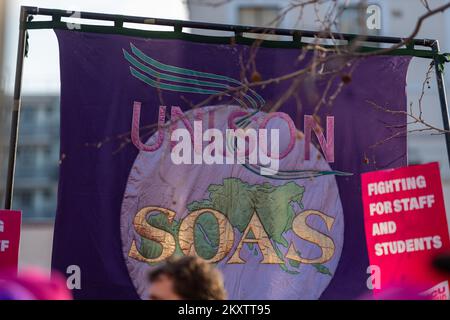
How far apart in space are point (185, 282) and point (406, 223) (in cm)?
233

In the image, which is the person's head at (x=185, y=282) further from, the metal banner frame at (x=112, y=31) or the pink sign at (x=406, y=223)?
the metal banner frame at (x=112, y=31)

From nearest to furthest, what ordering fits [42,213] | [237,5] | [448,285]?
[448,285] < [237,5] < [42,213]

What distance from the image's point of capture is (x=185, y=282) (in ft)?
10.3

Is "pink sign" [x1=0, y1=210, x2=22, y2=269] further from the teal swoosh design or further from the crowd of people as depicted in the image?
the crowd of people

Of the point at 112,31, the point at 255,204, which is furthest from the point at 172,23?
the point at 255,204

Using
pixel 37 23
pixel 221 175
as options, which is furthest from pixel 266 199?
pixel 37 23

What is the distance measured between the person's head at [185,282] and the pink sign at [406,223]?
6.85 ft

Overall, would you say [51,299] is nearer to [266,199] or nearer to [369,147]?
[266,199]

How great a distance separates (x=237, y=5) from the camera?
17.2 metres

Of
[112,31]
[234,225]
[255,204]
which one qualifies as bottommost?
[234,225]

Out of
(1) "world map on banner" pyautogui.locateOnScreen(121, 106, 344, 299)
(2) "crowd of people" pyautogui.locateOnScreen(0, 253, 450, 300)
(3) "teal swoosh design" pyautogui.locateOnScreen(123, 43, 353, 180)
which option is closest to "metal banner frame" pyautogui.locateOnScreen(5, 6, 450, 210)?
(3) "teal swoosh design" pyautogui.locateOnScreen(123, 43, 353, 180)

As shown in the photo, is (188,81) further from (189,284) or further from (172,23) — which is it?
(189,284)

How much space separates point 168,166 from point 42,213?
41202mm

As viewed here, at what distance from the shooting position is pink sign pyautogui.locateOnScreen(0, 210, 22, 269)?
5121 millimetres
